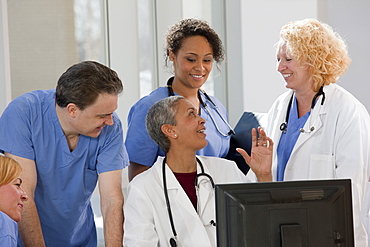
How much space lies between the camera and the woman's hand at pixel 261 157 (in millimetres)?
2363

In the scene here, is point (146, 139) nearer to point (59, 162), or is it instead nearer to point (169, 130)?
point (169, 130)

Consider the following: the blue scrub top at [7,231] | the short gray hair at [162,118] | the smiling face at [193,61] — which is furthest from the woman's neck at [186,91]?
the blue scrub top at [7,231]

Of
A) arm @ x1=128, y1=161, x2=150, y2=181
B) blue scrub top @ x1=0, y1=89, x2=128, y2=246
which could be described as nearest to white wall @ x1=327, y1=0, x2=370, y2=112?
arm @ x1=128, y1=161, x2=150, y2=181

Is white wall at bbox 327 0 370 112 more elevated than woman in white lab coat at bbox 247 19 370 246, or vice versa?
white wall at bbox 327 0 370 112

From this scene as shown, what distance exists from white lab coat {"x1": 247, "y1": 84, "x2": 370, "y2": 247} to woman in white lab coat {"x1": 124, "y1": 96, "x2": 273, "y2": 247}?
19cm

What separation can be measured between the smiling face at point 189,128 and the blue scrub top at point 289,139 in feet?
1.56

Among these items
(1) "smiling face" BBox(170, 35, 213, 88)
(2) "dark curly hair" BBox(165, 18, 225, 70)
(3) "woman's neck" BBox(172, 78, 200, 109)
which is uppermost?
(2) "dark curly hair" BBox(165, 18, 225, 70)

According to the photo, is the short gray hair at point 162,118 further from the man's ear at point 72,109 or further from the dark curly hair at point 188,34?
the dark curly hair at point 188,34

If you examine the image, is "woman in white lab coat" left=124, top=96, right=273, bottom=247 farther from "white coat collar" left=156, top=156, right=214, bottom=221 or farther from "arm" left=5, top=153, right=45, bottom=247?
"arm" left=5, top=153, right=45, bottom=247

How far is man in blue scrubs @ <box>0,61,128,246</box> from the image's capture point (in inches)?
79.8

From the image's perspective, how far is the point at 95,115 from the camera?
2.06m

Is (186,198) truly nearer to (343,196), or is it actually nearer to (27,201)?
(27,201)

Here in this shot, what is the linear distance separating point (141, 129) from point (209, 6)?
2.55 meters

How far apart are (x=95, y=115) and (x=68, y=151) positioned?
0.24 meters
